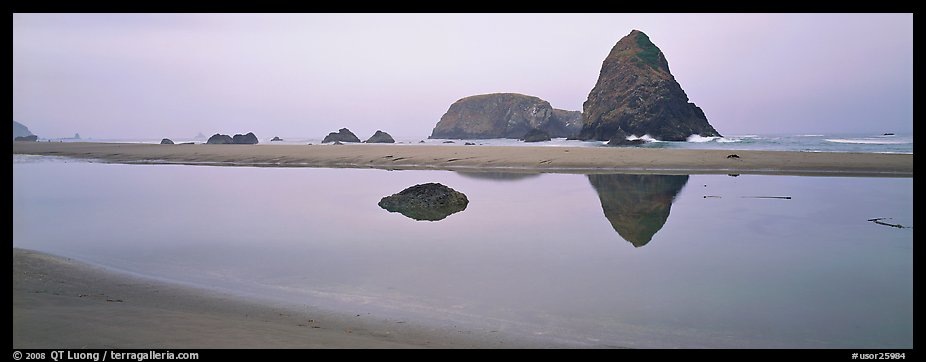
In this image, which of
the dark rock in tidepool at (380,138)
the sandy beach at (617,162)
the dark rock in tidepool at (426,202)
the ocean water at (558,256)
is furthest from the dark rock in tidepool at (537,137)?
the dark rock in tidepool at (426,202)

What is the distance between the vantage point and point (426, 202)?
13938mm

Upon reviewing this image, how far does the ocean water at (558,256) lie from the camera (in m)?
5.49

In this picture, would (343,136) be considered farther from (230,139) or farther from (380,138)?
(230,139)

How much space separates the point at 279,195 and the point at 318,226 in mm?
6399

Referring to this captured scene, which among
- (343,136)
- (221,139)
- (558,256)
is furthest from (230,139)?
(558,256)

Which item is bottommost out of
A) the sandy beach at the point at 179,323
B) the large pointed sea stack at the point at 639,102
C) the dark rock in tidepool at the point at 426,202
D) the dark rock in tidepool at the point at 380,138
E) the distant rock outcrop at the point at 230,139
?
the sandy beach at the point at 179,323

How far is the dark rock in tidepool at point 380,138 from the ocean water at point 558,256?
258ft

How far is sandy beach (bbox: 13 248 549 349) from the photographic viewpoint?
4504 mm

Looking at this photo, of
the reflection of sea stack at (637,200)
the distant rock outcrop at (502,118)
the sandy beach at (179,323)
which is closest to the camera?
the sandy beach at (179,323)

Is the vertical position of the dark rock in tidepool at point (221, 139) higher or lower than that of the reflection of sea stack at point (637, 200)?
higher

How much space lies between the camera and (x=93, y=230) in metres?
11.0

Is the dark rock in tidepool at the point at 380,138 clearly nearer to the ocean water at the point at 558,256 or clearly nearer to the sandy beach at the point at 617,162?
the sandy beach at the point at 617,162

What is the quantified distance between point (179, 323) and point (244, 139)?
82453mm
